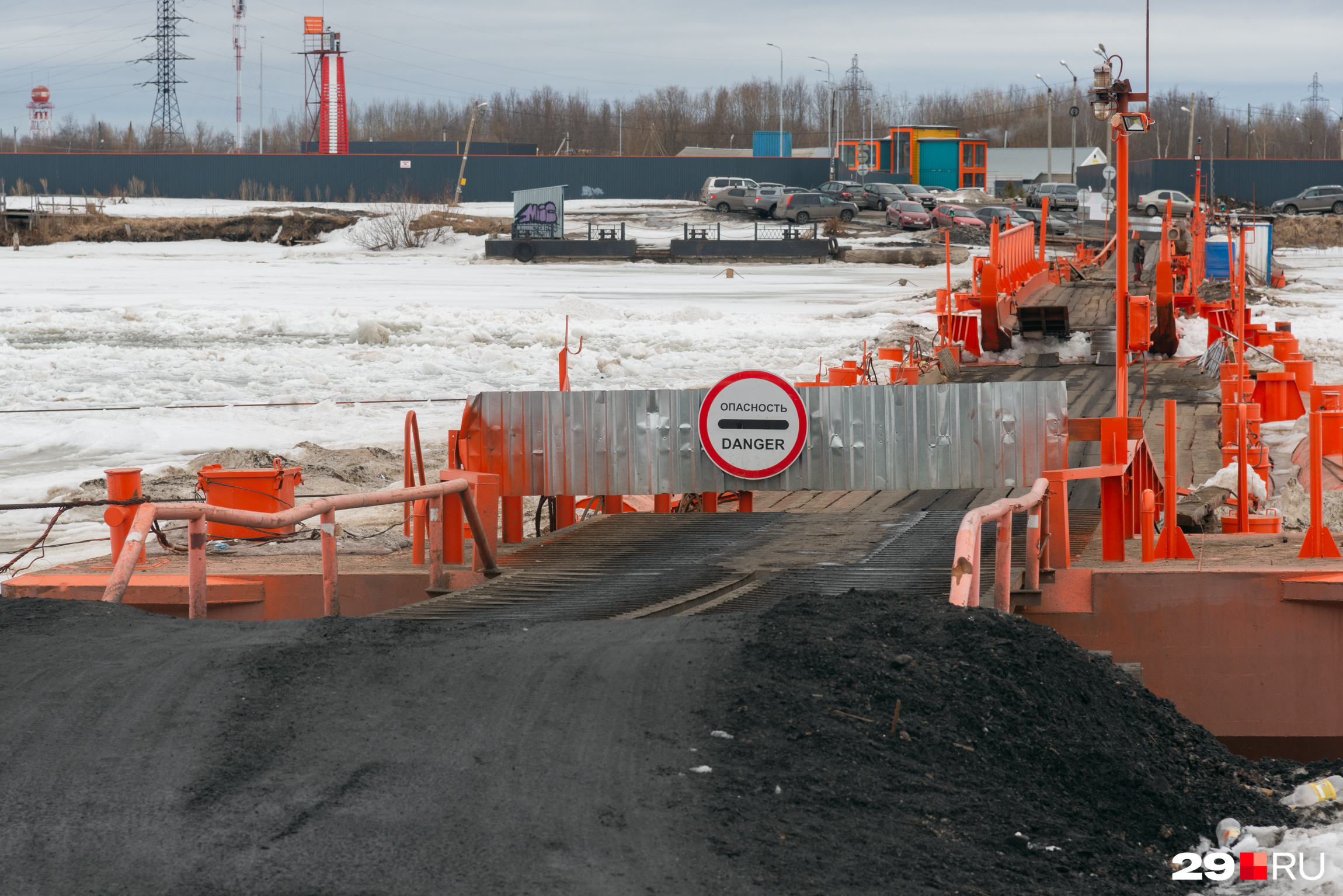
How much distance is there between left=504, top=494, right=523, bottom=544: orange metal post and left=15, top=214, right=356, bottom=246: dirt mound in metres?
48.9

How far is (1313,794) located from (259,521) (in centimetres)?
505

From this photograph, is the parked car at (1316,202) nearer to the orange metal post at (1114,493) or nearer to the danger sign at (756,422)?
the orange metal post at (1114,493)

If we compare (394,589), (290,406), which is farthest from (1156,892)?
(290,406)

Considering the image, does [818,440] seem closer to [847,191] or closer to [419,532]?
[419,532]

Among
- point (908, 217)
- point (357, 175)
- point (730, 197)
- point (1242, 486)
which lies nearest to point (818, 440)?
point (1242, 486)

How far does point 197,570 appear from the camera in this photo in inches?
276

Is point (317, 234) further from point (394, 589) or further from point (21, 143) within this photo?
point (21, 143)

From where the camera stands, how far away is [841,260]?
46469mm

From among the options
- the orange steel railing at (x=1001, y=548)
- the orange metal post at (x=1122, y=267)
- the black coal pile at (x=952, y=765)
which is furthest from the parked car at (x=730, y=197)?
the black coal pile at (x=952, y=765)

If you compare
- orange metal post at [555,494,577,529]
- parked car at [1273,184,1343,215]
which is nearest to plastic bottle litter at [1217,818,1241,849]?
orange metal post at [555,494,577,529]

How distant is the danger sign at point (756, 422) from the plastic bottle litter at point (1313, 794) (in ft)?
14.7

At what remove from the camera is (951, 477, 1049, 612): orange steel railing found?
19.8 ft

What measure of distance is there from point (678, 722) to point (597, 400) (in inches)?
196

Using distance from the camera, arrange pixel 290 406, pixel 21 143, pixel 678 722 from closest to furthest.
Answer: pixel 678 722 < pixel 290 406 < pixel 21 143
